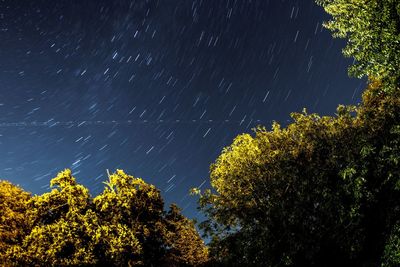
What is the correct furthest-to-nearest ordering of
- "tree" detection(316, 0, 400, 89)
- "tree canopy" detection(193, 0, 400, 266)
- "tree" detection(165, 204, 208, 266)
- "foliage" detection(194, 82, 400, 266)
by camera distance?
1. "tree" detection(165, 204, 208, 266)
2. "foliage" detection(194, 82, 400, 266)
3. "tree canopy" detection(193, 0, 400, 266)
4. "tree" detection(316, 0, 400, 89)

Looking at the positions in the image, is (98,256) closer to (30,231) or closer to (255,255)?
(30,231)

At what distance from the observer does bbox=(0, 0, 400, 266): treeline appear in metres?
14.3

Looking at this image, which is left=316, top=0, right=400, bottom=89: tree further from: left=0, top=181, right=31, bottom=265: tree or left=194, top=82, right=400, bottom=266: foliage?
left=0, top=181, right=31, bottom=265: tree

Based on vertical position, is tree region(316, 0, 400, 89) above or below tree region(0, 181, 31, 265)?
below

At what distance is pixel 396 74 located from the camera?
1323 cm

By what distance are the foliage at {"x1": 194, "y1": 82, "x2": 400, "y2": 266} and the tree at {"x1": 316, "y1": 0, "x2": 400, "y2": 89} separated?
3.72 m

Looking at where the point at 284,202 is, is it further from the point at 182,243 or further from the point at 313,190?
the point at 182,243

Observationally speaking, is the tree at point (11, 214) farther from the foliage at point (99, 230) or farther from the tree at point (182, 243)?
the tree at point (182, 243)

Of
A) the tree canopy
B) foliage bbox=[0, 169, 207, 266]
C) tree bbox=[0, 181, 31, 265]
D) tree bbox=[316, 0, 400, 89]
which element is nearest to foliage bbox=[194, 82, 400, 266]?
the tree canopy

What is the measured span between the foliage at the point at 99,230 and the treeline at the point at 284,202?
82 mm

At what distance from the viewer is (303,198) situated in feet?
64.8

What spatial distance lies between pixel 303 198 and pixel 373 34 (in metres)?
9.23

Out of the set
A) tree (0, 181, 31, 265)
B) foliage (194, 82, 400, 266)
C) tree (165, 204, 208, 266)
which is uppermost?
tree (0, 181, 31, 265)

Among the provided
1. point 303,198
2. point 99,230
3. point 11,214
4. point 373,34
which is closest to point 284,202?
point 303,198
